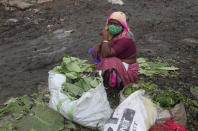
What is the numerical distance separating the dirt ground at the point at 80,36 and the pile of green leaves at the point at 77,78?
976mm

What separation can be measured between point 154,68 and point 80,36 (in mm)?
2589

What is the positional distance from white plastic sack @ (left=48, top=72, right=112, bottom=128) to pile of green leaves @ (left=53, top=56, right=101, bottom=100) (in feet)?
0.40

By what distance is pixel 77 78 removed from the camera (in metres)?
2.78

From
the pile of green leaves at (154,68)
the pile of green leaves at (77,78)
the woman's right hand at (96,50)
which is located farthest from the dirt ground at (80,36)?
the woman's right hand at (96,50)

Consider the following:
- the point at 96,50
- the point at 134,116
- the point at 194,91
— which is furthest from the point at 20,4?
the point at 134,116

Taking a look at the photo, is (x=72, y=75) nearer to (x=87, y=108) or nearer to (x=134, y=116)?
(x=87, y=108)

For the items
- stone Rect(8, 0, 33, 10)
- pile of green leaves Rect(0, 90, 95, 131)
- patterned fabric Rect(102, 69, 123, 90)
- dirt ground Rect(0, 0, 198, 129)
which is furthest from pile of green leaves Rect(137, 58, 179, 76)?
stone Rect(8, 0, 33, 10)

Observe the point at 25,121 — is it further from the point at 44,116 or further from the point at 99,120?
the point at 99,120

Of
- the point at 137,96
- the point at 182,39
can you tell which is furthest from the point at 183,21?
the point at 137,96

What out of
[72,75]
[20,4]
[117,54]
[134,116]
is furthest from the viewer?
[20,4]

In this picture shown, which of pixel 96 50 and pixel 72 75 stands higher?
pixel 96 50

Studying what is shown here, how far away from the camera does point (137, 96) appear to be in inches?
93.5

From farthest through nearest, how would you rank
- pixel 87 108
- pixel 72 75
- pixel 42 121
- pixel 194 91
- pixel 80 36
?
pixel 80 36 → pixel 194 91 → pixel 72 75 → pixel 42 121 → pixel 87 108

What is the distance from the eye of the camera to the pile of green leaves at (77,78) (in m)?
2.53
